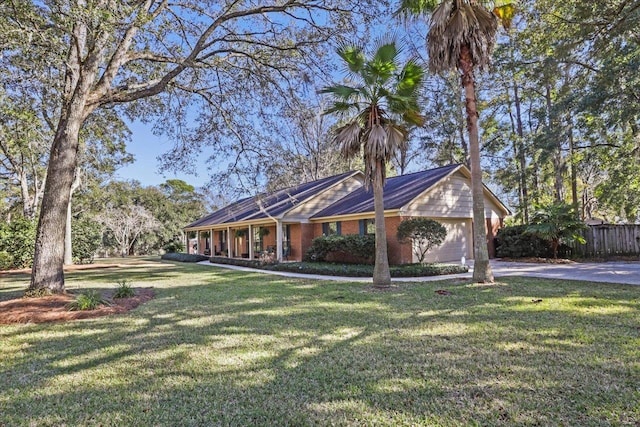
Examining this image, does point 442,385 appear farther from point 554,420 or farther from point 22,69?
point 22,69

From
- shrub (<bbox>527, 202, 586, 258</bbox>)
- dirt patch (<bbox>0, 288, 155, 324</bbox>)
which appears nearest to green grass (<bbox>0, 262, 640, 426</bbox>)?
dirt patch (<bbox>0, 288, 155, 324</bbox>)

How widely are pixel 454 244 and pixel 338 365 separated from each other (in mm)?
15880

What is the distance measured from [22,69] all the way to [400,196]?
47.2 feet

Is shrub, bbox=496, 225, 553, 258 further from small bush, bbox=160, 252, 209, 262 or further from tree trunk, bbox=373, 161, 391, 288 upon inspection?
small bush, bbox=160, 252, 209, 262

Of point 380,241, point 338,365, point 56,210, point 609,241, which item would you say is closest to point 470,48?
point 380,241

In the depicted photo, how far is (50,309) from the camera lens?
828 cm

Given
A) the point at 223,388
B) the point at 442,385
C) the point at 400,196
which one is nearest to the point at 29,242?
the point at 400,196

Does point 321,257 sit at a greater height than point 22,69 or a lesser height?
lesser

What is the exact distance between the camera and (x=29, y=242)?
67.1 feet

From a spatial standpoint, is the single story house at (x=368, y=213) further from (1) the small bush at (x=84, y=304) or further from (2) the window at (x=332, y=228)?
(1) the small bush at (x=84, y=304)

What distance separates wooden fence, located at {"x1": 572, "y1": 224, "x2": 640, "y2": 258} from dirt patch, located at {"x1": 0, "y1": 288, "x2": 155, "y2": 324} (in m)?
18.8

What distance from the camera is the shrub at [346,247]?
54.0 ft

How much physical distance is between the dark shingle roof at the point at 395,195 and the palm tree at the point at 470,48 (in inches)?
222

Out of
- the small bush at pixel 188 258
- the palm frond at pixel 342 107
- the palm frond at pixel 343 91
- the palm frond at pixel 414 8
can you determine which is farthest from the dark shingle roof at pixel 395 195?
the small bush at pixel 188 258
